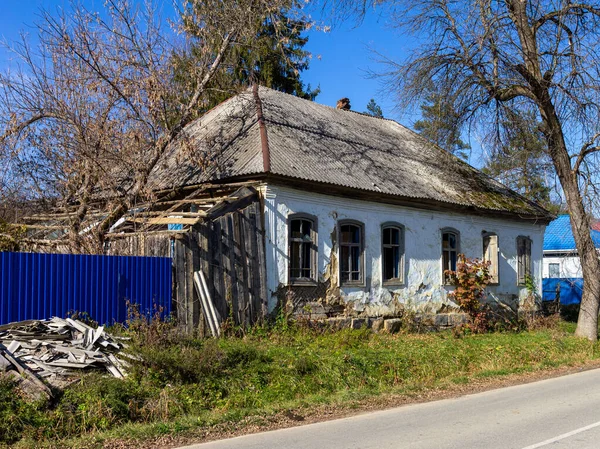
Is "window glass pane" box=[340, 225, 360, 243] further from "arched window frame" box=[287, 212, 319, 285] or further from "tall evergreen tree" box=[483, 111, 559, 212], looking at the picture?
"tall evergreen tree" box=[483, 111, 559, 212]

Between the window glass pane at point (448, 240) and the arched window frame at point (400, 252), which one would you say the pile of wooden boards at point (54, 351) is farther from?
the window glass pane at point (448, 240)

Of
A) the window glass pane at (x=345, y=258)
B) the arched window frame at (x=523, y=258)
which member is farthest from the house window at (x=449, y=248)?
the window glass pane at (x=345, y=258)

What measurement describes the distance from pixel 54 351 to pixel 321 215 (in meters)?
8.03

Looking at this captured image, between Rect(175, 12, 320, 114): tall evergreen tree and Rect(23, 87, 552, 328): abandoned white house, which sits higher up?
Rect(175, 12, 320, 114): tall evergreen tree

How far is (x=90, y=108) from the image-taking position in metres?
15.0

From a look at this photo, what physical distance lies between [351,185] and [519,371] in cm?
601

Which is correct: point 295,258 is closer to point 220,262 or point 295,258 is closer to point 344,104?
point 220,262

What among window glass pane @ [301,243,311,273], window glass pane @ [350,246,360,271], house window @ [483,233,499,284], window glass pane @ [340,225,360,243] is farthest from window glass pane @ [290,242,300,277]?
house window @ [483,233,499,284]

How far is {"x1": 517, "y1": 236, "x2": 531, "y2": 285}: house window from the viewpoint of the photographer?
21975mm

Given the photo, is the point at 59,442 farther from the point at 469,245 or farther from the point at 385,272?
the point at 469,245

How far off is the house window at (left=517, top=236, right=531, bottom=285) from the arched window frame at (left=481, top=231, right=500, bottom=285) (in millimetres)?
1555

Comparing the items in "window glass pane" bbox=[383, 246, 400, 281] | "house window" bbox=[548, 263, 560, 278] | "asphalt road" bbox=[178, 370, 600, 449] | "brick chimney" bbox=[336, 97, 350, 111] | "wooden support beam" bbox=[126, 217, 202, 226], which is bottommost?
"asphalt road" bbox=[178, 370, 600, 449]

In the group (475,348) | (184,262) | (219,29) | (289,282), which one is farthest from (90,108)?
(475,348)

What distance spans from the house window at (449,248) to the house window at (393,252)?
2.12 metres
